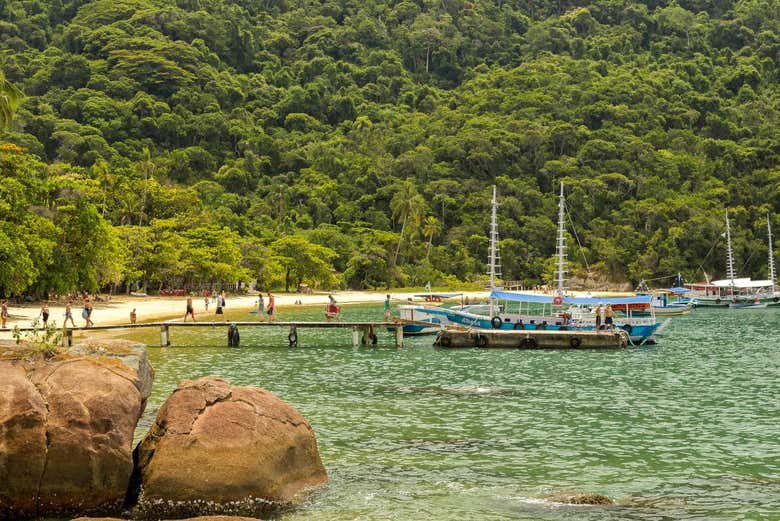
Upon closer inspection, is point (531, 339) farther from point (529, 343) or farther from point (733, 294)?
point (733, 294)

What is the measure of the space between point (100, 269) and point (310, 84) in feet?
460

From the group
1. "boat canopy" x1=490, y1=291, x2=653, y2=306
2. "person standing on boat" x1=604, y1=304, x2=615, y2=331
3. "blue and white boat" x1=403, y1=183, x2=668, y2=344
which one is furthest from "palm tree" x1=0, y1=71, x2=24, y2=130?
"person standing on boat" x1=604, y1=304, x2=615, y2=331

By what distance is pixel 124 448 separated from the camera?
13.4 meters

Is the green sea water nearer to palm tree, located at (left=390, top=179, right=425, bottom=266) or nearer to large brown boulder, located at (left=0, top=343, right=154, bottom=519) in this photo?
large brown boulder, located at (left=0, top=343, right=154, bottom=519)

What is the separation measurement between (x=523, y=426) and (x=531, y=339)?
2295 cm

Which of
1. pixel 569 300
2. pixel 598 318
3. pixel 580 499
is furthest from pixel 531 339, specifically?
pixel 580 499

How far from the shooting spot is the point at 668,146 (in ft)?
532

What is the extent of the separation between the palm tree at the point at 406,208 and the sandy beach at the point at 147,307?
2552 cm

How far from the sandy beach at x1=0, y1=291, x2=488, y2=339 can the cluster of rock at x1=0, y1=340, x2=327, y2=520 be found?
22868 millimetres

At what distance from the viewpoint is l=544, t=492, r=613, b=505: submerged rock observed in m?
14.9

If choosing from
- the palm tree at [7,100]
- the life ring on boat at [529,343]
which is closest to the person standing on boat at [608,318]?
the life ring on boat at [529,343]

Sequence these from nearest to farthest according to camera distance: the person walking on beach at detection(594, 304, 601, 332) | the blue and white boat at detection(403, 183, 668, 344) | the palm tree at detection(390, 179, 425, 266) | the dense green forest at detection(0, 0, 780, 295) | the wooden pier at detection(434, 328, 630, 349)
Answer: the wooden pier at detection(434, 328, 630, 349) → the person walking on beach at detection(594, 304, 601, 332) → the blue and white boat at detection(403, 183, 668, 344) → the dense green forest at detection(0, 0, 780, 295) → the palm tree at detection(390, 179, 425, 266)

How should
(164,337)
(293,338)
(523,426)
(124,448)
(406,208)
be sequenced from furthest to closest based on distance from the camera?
1. (406,208)
2. (293,338)
3. (164,337)
4. (523,426)
5. (124,448)

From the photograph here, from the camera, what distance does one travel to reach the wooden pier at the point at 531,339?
4475cm
